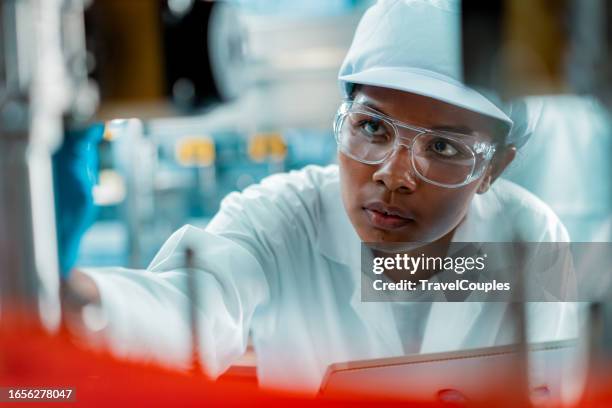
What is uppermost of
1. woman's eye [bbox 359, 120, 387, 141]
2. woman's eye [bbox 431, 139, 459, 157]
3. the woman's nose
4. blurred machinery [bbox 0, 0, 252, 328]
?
blurred machinery [bbox 0, 0, 252, 328]

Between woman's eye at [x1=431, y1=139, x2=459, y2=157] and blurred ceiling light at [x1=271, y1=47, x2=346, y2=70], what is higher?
blurred ceiling light at [x1=271, y1=47, x2=346, y2=70]

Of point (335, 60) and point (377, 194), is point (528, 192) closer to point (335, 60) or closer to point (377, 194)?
point (377, 194)

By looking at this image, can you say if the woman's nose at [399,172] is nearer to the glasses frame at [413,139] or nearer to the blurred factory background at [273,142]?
the glasses frame at [413,139]

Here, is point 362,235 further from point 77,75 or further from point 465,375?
point 77,75

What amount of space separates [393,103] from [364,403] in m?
0.65

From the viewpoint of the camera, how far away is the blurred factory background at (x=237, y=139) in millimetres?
1505

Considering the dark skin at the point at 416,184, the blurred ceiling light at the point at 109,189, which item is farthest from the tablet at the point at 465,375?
the blurred ceiling light at the point at 109,189

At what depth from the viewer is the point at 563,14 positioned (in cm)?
119

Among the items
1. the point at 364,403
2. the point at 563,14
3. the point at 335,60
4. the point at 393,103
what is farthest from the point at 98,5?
the point at 364,403

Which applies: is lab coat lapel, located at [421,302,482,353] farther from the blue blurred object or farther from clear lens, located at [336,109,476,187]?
the blue blurred object

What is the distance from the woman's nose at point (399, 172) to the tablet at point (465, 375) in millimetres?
375

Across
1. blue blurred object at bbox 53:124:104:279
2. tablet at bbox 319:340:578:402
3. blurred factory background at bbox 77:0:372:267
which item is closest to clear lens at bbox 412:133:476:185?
blurred factory background at bbox 77:0:372:267

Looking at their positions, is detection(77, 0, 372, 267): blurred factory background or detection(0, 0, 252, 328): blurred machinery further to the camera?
detection(77, 0, 372, 267): blurred factory background

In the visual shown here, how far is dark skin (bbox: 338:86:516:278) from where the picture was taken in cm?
152
